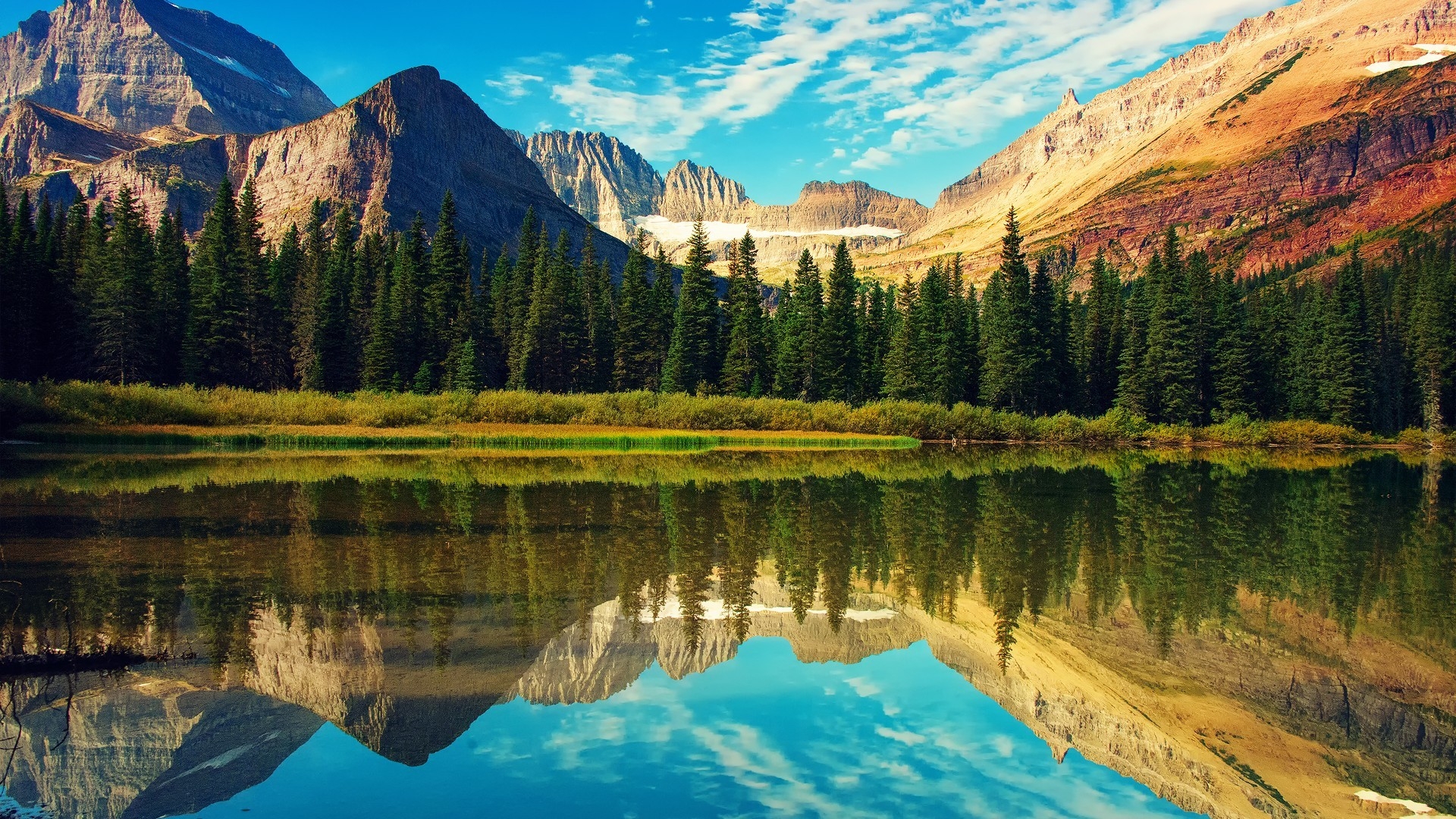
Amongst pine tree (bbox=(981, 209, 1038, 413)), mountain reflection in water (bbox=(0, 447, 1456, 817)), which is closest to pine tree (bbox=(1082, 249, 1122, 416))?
pine tree (bbox=(981, 209, 1038, 413))

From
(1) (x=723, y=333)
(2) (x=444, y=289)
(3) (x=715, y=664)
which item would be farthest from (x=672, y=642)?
(2) (x=444, y=289)

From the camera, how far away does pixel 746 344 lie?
76250mm

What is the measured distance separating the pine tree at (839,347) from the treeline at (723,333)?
193 millimetres

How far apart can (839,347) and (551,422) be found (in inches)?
1164

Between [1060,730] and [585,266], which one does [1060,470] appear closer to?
[1060,730]

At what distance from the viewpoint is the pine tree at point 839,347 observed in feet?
250

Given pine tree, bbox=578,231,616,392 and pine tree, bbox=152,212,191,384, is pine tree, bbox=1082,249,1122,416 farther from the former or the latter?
pine tree, bbox=152,212,191,384

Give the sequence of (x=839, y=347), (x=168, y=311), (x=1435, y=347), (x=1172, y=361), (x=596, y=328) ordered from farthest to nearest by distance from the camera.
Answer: (x=596, y=328), (x=1435, y=347), (x=839, y=347), (x=1172, y=361), (x=168, y=311)

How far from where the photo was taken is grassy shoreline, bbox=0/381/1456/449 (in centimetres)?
4516

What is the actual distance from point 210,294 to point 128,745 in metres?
71.0

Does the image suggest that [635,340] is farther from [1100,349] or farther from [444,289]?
[1100,349]

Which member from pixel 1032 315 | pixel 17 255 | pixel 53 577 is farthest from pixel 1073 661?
pixel 17 255

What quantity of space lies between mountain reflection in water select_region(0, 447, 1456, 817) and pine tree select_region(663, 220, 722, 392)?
53.7 metres

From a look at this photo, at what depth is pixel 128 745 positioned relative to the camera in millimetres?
7605
